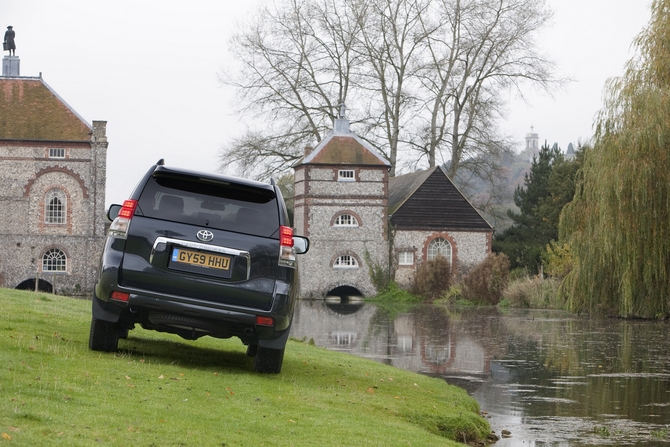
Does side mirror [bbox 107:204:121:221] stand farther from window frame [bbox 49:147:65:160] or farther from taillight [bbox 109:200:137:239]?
window frame [bbox 49:147:65:160]

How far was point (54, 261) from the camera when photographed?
171ft

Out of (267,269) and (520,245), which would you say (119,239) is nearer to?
(267,269)

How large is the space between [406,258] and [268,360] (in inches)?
1688

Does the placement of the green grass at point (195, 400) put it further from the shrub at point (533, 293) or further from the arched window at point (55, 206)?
the arched window at point (55, 206)

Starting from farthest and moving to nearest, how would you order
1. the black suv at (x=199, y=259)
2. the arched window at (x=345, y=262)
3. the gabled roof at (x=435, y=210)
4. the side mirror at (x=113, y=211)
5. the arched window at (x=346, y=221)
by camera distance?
the gabled roof at (x=435, y=210), the arched window at (x=346, y=221), the arched window at (x=345, y=262), the side mirror at (x=113, y=211), the black suv at (x=199, y=259)

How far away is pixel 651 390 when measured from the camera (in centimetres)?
1306

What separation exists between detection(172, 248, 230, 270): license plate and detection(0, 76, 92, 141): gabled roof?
44.6 metres

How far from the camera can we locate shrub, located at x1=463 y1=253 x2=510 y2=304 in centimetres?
4622

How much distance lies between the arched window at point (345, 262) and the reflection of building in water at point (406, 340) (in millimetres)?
16897

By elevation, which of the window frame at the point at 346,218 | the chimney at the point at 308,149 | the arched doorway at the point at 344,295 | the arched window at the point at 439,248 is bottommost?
the arched doorway at the point at 344,295

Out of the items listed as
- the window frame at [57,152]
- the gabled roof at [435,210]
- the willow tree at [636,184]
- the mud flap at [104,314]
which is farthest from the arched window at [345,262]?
the mud flap at [104,314]

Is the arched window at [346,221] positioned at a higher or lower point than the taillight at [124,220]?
higher

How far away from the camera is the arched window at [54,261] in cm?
5188

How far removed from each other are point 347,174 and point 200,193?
4286 centimetres
